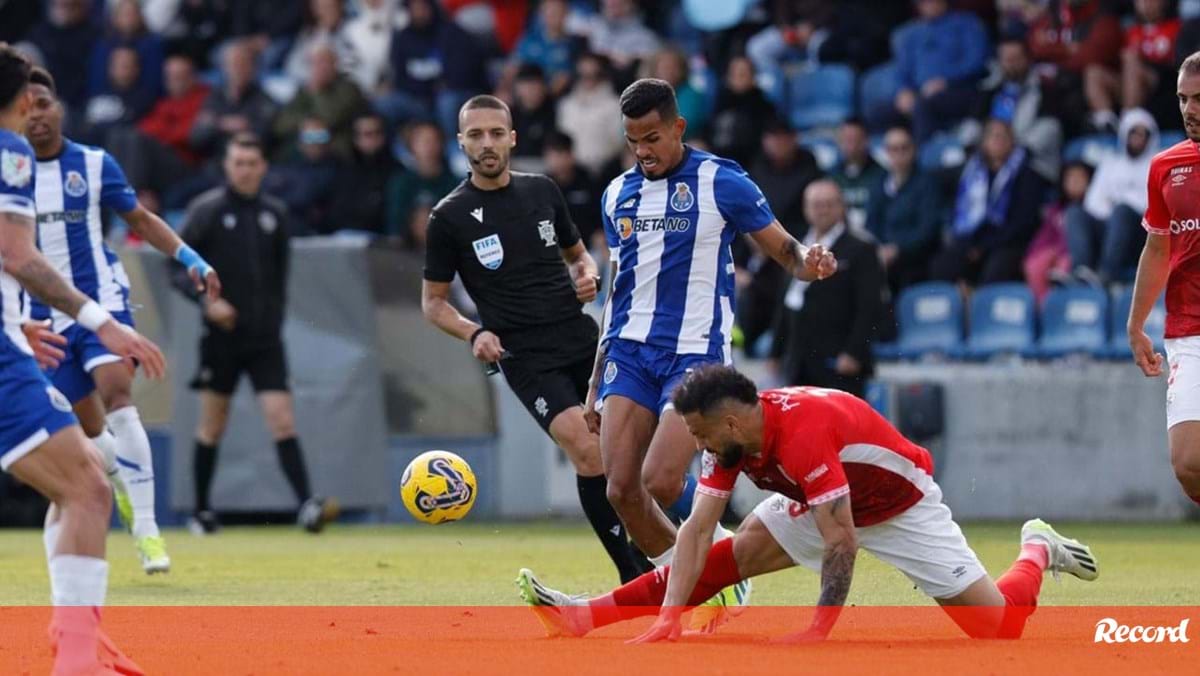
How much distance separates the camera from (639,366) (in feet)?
27.9

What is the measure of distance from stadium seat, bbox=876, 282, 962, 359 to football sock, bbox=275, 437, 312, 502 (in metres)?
4.97

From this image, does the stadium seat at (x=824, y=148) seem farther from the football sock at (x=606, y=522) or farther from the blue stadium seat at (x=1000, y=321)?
the football sock at (x=606, y=522)

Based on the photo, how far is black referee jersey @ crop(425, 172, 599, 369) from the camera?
31.1ft

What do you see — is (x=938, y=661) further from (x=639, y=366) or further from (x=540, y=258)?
(x=540, y=258)

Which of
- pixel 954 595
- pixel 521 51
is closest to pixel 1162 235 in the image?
pixel 954 595

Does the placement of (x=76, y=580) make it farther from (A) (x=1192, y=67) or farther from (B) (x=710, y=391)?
(A) (x=1192, y=67)

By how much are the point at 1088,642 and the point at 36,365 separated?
4.00 metres

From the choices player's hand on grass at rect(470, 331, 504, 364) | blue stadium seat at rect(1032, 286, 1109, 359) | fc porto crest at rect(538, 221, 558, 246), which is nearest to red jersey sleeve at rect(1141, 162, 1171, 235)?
fc porto crest at rect(538, 221, 558, 246)

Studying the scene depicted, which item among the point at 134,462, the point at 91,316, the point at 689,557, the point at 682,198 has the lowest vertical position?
the point at 134,462

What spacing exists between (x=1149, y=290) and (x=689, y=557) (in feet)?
9.78

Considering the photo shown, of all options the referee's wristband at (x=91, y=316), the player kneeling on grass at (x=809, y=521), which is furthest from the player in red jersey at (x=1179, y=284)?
the referee's wristband at (x=91, y=316)

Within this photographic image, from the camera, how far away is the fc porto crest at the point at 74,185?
35.9 feet

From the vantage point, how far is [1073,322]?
16.0 m

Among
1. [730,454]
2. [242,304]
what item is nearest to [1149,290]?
[730,454]
